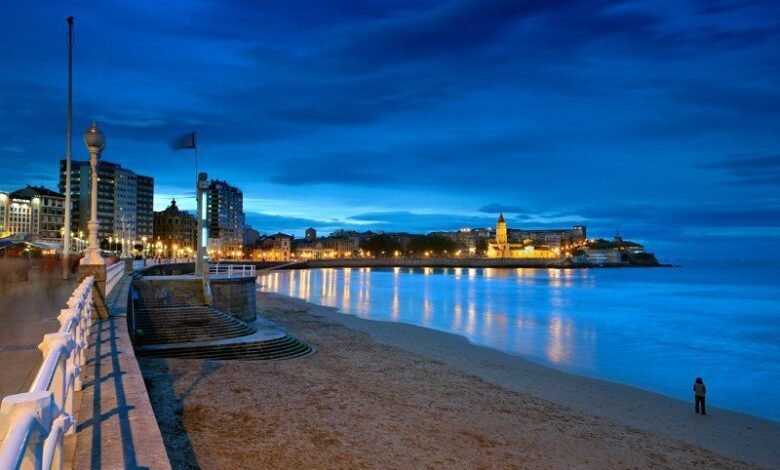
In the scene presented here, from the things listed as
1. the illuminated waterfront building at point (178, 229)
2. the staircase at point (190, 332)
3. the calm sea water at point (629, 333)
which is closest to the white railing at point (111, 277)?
the staircase at point (190, 332)

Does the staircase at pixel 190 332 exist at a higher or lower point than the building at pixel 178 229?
lower

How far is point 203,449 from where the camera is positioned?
11023 mm

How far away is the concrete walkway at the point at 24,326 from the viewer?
7.45 m

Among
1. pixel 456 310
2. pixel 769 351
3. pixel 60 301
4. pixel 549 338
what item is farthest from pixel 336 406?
pixel 456 310

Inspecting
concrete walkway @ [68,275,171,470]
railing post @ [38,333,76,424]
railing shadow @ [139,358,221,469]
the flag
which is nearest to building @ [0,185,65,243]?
the flag

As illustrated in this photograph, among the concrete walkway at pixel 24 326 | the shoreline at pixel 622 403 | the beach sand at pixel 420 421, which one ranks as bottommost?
the shoreline at pixel 622 403

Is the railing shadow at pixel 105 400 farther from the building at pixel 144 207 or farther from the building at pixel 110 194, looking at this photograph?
the building at pixel 144 207

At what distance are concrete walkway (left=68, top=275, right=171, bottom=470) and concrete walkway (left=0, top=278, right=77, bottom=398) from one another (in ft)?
2.61

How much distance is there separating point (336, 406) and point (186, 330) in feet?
33.8

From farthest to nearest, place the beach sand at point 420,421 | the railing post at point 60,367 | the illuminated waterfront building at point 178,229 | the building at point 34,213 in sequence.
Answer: the illuminated waterfront building at point 178,229 → the building at point 34,213 → the beach sand at point 420,421 → the railing post at point 60,367

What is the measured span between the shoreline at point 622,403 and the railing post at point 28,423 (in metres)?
17.2

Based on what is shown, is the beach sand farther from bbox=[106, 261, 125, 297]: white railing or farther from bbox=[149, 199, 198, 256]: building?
bbox=[149, 199, 198, 256]: building

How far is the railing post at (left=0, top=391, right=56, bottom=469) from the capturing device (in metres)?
2.52

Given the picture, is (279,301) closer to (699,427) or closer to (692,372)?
(692,372)
